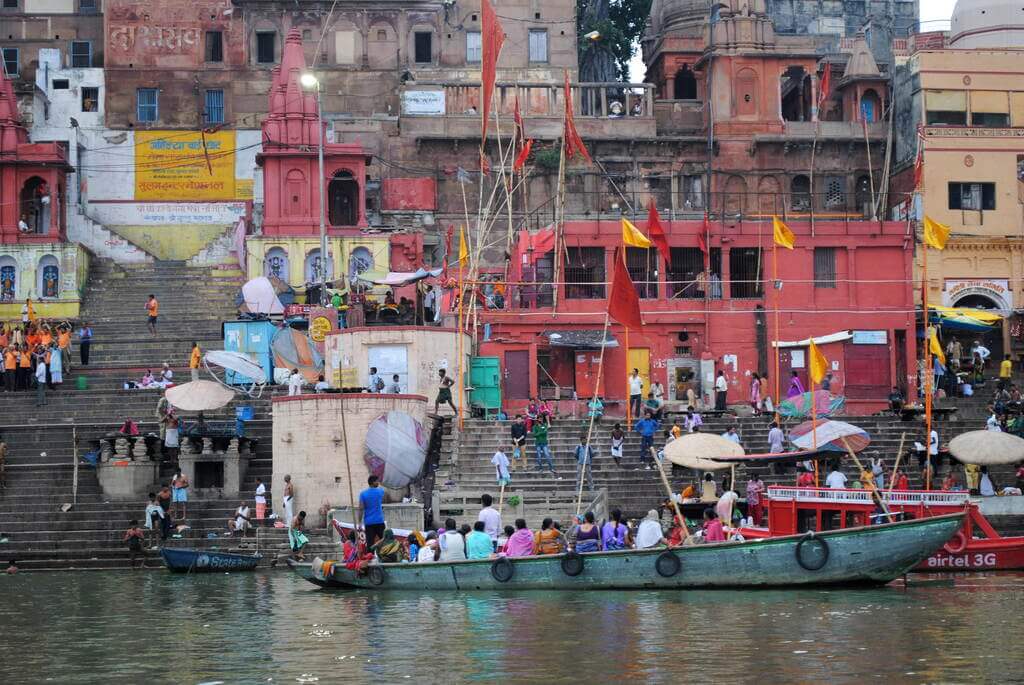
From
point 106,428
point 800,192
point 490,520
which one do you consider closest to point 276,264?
point 106,428

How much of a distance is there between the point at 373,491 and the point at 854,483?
39.2ft

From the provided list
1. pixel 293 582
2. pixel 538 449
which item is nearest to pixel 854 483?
pixel 538 449

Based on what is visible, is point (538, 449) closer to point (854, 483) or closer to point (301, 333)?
point (854, 483)

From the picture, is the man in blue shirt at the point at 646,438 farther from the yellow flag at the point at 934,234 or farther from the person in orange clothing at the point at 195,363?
the person in orange clothing at the point at 195,363

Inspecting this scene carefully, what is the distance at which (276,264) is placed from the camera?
165 feet

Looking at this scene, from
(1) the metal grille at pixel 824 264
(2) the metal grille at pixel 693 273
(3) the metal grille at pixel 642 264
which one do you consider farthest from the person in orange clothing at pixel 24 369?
(1) the metal grille at pixel 824 264

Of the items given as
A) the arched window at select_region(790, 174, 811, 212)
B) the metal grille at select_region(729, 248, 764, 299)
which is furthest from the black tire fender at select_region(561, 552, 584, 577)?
the arched window at select_region(790, 174, 811, 212)

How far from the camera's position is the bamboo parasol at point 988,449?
32781 millimetres

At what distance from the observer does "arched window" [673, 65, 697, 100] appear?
61.1 metres

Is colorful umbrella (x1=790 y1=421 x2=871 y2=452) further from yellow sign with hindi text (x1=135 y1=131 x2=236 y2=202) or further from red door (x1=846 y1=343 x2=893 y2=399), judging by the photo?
yellow sign with hindi text (x1=135 y1=131 x2=236 y2=202)

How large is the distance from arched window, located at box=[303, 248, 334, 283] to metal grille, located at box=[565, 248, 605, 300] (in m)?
8.24

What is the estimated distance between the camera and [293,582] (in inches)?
1148

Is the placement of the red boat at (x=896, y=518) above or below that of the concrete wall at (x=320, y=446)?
below

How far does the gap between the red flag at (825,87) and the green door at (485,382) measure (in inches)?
856
